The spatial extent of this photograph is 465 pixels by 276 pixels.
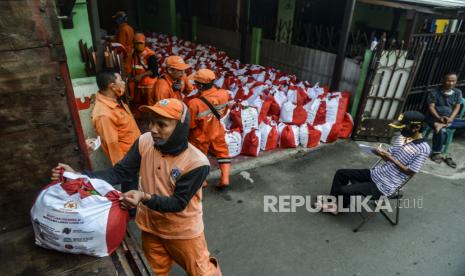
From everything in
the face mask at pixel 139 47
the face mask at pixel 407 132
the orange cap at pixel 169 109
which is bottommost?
the face mask at pixel 407 132

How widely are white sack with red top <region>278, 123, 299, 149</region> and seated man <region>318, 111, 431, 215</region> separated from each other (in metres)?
1.71

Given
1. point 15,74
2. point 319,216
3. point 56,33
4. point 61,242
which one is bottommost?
point 319,216

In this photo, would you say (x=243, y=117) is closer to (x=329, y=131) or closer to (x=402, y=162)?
(x=329, y=131)

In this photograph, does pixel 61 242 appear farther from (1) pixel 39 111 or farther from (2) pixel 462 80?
(2) pixel 462 80

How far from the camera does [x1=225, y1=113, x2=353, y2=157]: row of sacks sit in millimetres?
5188

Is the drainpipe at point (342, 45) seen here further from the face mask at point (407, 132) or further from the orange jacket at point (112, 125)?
the orange jacket at point (112, 125)

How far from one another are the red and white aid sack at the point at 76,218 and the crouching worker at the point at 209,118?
93.6 inches

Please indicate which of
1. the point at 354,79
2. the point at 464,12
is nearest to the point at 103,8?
the point at 354,79

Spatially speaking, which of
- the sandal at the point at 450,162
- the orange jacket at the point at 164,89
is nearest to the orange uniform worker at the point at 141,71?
the orange jacket at the point at 164,89

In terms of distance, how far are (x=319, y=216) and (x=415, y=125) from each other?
1.62 m

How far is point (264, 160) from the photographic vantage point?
5.37 metres

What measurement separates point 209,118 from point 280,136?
1.84 meters

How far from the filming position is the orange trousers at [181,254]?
94.0 inches

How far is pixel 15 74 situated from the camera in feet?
5.46
